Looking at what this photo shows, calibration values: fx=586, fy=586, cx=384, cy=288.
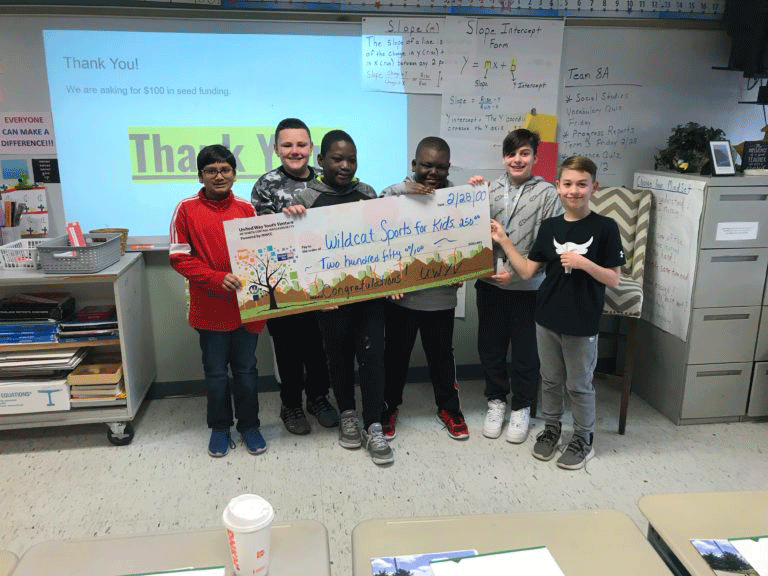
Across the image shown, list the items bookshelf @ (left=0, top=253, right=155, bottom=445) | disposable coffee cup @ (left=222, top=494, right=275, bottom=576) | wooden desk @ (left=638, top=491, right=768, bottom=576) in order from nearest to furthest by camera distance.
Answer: disposable coffee cup @ (left=222, top=494, right=275, bottom=576) → wooden desk @ (left=638, top=491, right=768, bottom=576) → bookshelf @ (left=0, top=253, right=155, bottom=445)

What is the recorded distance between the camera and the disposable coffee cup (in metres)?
1.06

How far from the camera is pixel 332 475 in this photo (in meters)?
2.48

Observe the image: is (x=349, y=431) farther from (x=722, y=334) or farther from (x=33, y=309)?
(x=722, y=334)

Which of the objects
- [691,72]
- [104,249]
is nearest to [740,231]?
[691,72]

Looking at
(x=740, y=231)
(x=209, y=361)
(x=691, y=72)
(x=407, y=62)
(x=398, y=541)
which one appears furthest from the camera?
(x=691, y=72)

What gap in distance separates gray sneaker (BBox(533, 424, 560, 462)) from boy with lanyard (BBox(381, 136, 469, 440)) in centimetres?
33

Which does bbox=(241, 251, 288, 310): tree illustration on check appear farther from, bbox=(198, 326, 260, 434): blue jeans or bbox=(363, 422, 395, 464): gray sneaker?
bbox=(363, 422, 395, 464): gray sneaker

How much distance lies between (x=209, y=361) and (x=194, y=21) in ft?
5.21

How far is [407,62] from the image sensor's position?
9.61 ft

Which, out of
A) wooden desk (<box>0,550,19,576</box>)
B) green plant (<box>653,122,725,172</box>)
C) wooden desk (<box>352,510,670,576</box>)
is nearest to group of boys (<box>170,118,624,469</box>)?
green plant (<box>653,122,725,172</box>)

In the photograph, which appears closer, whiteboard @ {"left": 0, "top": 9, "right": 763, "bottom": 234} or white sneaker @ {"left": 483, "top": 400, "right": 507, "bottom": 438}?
white sneaker @ {"left": 483, "top": 400, "right": 507, "bottom": 438}

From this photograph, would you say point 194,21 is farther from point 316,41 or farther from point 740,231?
point 740,231

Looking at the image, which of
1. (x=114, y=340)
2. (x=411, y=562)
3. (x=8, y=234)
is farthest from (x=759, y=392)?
(x=8, y=234)

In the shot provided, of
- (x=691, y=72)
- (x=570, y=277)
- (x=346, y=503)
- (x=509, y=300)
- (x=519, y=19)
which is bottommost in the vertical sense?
(x=346, y=503)
